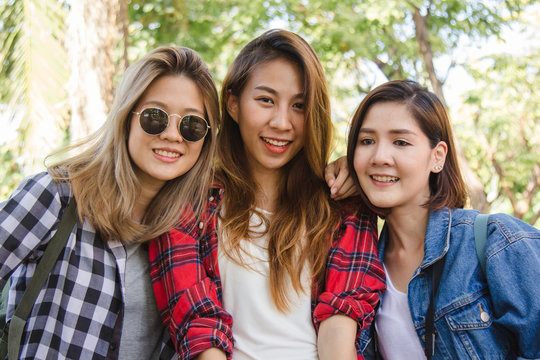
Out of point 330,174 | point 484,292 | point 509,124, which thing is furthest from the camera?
point 509,124

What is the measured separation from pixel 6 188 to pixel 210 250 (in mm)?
6263

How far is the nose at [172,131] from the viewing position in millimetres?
2338

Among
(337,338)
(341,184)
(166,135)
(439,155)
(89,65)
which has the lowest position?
(337,338)

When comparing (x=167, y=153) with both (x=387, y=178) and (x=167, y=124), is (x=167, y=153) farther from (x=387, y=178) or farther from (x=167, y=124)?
(x=387, y=178)

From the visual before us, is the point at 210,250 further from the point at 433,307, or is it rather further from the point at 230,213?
the point at 433,307

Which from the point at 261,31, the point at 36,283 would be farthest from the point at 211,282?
the point at 261,31

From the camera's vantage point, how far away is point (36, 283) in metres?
2.11

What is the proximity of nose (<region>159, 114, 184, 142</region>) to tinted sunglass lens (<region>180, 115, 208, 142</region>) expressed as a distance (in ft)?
0.08

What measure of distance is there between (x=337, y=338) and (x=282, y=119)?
3.58 ft

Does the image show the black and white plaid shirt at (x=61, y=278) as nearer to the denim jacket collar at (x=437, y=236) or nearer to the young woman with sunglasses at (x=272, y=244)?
the young woman with sunglasses at (x=272, y=244)

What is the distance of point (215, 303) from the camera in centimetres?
222

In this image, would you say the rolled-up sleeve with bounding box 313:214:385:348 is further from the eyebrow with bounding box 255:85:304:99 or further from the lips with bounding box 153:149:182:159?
the lips with bounding box 153:149:182:159

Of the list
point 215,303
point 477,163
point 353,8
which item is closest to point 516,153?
point 477,163

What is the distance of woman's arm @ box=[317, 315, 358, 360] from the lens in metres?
2.18
